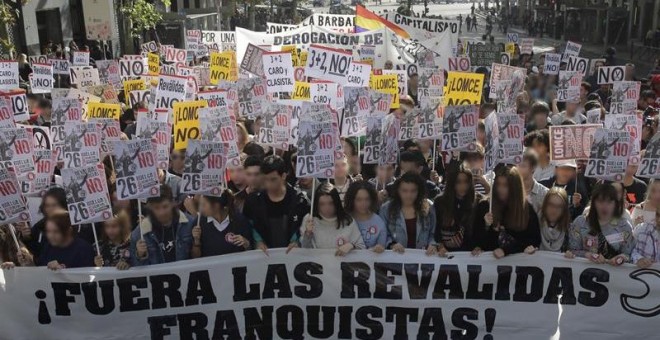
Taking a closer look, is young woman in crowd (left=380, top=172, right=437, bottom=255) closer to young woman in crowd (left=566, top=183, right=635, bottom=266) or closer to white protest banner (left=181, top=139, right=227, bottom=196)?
young woman in crowd (left=566, top=183, right=635, bottom=266)

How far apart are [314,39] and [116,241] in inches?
415

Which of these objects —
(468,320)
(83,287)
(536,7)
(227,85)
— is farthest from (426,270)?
(536,7)

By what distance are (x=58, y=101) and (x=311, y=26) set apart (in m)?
7.88

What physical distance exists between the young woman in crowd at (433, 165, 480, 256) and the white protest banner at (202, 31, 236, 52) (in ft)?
36.2

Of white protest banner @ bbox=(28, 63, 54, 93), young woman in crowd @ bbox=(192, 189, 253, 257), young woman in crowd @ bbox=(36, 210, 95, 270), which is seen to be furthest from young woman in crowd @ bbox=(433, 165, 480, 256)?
white protest banner @ bbox=(28, 63, 54, 93)

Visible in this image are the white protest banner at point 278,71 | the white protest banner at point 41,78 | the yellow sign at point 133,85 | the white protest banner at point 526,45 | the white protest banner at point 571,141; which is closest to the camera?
the white protest banner at point 571,141

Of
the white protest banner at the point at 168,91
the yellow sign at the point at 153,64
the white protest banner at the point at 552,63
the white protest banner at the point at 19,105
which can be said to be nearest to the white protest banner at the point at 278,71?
the white protest banner at the point at 168,91

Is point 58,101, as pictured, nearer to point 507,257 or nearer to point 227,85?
point 227,85

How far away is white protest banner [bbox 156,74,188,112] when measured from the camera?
988 cm

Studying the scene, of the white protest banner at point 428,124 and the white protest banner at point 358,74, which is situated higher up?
the white protest banner at point 358,74

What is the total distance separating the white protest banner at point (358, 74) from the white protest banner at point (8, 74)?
5.40 meters

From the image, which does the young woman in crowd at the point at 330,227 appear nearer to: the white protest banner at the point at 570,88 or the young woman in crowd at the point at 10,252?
the young woman in crowd at the point at 10,252

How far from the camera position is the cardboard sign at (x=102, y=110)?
9.17 meters

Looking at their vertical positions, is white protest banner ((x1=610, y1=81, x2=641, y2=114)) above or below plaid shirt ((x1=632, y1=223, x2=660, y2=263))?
above
